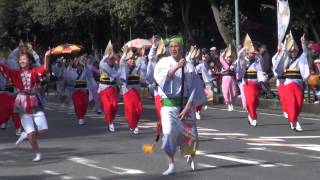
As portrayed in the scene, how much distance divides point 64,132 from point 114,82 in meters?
1.71

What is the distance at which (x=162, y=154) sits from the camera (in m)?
13.3

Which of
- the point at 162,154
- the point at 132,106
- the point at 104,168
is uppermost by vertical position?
the point at 132,106

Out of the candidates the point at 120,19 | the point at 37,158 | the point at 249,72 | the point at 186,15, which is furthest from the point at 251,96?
the point at 120,19

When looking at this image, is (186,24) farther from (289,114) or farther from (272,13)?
(289,114)

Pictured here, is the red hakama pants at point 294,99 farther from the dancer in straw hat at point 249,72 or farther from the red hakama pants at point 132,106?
the red hakama pants at point 132,106

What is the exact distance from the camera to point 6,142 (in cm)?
1633

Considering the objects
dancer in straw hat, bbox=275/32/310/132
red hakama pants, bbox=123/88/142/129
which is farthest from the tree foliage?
red hakama pants, bbox=123/88/142/129

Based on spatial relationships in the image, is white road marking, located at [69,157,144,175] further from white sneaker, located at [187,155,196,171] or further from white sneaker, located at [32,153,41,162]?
white sneaker, located at [187,155,196,171]

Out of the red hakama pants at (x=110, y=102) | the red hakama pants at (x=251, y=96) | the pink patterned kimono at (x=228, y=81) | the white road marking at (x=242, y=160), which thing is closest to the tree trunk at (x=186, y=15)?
the pink patterned kimono at (x=228, y=81)

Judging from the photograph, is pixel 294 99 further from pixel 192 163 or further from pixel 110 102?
pixel 192 163

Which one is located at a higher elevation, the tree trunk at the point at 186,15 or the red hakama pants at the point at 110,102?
the tree trunk at the point at 186,15

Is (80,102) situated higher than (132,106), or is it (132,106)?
(132,106)

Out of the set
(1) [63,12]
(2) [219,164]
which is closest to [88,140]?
(2) [219,164]

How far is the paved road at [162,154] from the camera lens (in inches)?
432
